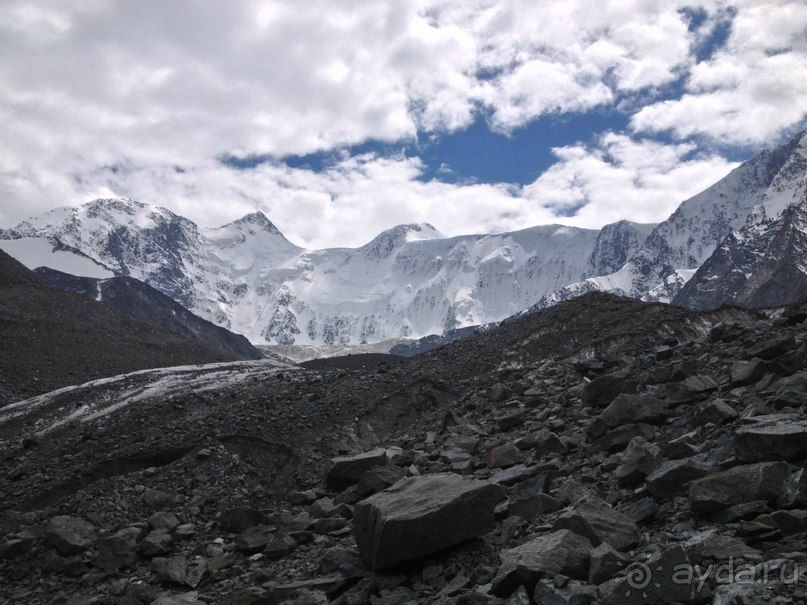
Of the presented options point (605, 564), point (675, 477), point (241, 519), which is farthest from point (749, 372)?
point (241, 519)

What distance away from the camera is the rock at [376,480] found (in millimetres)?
11312

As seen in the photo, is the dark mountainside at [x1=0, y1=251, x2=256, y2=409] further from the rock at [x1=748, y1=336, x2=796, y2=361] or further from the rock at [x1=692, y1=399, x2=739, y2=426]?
the rock at [x1=748, y1=336, x2=796, y2=361]

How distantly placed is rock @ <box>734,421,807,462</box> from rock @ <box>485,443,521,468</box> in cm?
445

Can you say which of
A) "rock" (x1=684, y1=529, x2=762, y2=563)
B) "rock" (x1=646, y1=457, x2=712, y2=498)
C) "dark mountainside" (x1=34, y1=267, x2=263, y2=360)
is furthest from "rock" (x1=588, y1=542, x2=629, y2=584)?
"dark mountainside" (x1=34, y1=267, x2=263, y2=360)

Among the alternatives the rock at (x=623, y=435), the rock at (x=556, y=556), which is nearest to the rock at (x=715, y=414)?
the rock at (x=623, y=435)

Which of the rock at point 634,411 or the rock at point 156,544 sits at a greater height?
the rock at point 634,411

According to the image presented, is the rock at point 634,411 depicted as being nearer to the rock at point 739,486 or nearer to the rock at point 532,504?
the rock at point 532,504

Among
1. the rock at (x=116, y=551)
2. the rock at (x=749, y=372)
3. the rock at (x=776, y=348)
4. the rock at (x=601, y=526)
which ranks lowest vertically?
the rock at (x=116, y=551)

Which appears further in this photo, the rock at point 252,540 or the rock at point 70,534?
the rock at point 70,534

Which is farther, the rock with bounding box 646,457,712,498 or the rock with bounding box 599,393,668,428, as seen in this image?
the rock with bounding box 599,393,668,428

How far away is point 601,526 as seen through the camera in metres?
6.98

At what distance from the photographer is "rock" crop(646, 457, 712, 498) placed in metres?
7.57

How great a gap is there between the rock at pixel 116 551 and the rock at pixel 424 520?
4.71 m

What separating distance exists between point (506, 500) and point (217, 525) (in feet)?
18.9
